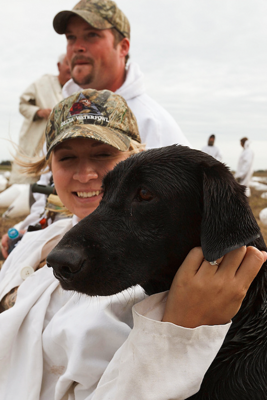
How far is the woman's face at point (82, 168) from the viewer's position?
2.24 m

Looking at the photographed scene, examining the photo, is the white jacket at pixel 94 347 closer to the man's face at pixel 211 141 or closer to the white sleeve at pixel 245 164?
the white sleeve at pixel 245 164

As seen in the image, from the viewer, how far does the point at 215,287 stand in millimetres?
1379

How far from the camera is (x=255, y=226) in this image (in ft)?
4.61

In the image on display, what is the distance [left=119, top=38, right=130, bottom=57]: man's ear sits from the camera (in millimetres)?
4243

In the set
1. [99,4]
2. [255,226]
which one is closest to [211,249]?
[255,226]

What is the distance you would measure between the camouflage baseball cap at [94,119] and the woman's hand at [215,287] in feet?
3.25

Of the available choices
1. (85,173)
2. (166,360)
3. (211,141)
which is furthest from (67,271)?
(211,141)

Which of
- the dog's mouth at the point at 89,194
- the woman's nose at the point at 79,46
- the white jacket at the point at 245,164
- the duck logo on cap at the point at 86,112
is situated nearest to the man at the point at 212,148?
the white jacket at the point at 245,164

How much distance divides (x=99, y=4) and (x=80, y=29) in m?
0.32

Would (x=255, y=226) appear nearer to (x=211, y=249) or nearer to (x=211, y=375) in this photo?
(x=211, y=249)

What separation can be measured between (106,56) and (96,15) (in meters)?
0.41

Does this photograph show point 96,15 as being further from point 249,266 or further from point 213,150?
point 213,150

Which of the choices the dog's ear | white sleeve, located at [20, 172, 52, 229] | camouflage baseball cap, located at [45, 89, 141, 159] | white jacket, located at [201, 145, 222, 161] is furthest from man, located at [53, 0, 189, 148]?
white jacket, located at [201, 145, 222, 161]

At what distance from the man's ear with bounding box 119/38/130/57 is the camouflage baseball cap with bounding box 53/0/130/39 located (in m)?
0.10
